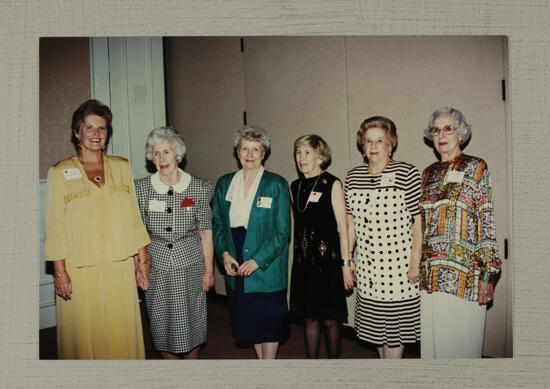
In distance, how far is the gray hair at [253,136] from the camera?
246 cm

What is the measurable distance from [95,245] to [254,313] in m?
0.94

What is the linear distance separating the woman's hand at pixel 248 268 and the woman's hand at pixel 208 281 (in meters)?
0.15

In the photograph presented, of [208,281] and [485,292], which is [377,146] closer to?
[485,292]

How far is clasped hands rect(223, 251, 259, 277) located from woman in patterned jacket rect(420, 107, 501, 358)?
91cm

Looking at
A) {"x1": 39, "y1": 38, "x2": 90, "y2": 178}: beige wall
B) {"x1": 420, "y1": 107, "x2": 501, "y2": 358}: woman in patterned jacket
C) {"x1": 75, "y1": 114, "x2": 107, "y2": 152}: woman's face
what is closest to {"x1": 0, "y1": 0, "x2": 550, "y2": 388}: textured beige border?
{"x1": 39, "y1": 38, "x2": 90, "y2": 178}: beige wall

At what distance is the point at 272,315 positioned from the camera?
8.07ft

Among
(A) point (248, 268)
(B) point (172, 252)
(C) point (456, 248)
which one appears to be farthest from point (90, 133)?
(C) point (456, 248)

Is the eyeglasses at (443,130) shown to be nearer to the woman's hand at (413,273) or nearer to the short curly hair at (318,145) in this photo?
the short curly hair at (318,145)

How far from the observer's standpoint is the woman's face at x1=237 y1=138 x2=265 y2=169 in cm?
246

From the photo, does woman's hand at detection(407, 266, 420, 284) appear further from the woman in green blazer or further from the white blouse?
the white blouse

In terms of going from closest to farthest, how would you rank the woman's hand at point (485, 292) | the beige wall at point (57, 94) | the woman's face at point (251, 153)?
the woman's hand at point (485, 292) < the beige wall at point (57, 94) < the woman's face at point (251, 153)

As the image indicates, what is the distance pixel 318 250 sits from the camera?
2.41 meters
